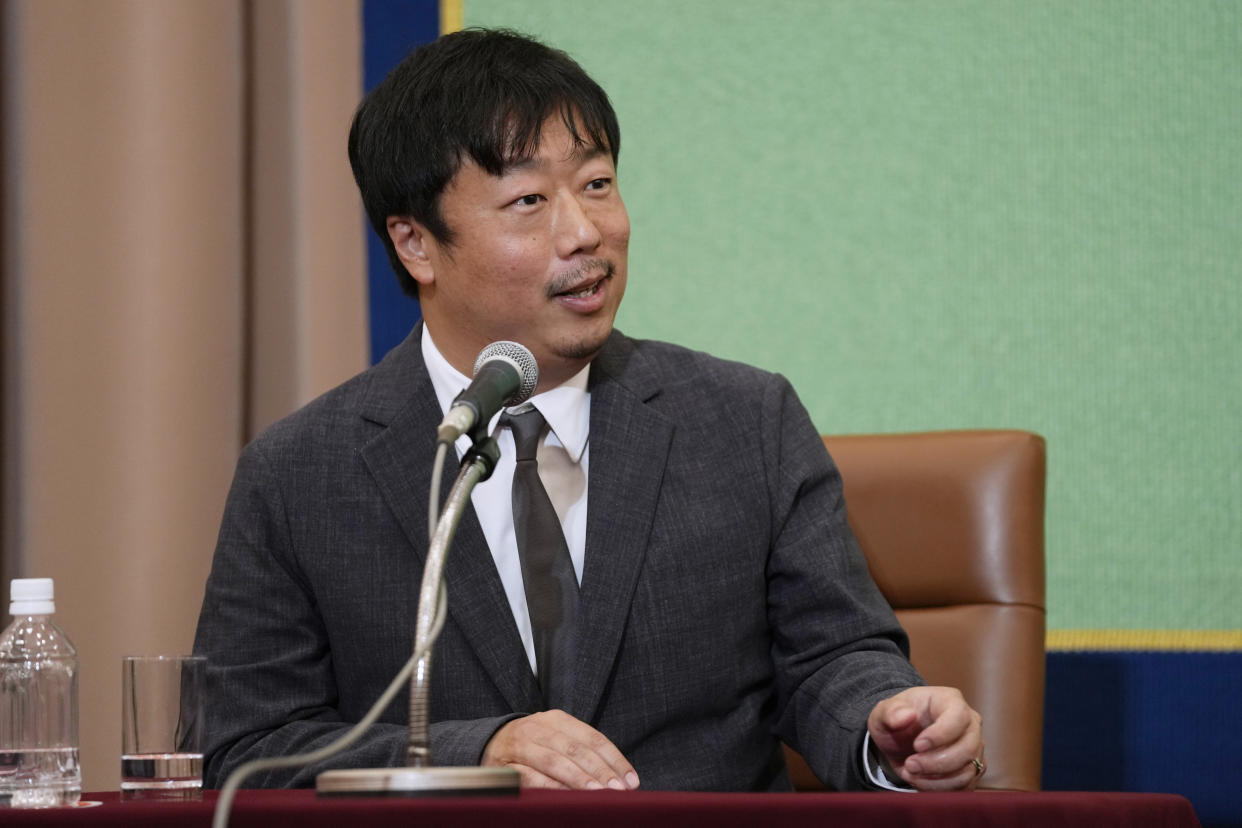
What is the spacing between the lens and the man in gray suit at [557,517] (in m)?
1.48

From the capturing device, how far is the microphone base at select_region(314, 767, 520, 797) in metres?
0.78

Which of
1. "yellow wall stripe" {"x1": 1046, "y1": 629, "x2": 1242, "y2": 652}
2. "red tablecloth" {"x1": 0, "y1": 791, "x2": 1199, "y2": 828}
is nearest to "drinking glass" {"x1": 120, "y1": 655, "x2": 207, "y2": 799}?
"red tablecloth" {"x1": 0, "y1": 791, "x2": 1199, "y2": 828}

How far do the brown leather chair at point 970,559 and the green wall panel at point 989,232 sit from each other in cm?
43

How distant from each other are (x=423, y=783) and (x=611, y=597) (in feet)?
2.34

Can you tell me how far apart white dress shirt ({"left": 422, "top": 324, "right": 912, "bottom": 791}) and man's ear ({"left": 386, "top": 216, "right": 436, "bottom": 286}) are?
109 mm

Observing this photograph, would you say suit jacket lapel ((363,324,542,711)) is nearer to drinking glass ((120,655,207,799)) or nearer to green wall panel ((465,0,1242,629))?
drinking glass ((120,655,207,799))

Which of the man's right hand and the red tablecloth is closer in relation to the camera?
the red tablecloth

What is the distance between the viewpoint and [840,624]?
1498 mm

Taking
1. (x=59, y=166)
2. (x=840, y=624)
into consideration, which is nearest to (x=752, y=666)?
(x=840, y=624)

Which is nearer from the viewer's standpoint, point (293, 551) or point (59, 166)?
point (293, 551)

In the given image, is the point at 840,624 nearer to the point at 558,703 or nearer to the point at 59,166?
the point at 558,703

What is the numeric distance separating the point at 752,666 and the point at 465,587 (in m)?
0.36

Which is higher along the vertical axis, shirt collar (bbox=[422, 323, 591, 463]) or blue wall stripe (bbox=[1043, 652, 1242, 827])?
shirt collar (bbox=[422, 323, 591, 463])

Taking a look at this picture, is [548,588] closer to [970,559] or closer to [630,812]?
[970,559]
